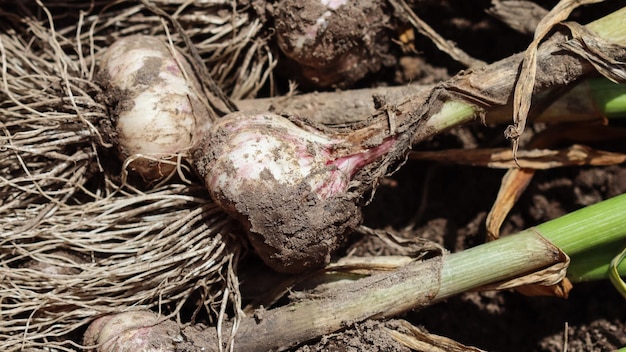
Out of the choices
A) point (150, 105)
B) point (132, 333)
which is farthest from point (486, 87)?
point (132, 333)

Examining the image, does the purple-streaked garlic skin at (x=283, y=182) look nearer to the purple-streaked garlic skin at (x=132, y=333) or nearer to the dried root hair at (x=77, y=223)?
the dried root hair at (x=77, y=223)

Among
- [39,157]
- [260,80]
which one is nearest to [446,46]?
[260,80]

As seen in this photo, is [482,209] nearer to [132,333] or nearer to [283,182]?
[283,182]

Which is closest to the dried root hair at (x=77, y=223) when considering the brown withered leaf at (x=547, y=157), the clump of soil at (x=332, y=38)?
the clump of soil at (x=332, y=38)

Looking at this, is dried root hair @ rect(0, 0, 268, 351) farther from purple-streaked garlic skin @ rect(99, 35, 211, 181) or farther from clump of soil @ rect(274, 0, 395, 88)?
clump of soil @ rect(274, 0, 395, 88)

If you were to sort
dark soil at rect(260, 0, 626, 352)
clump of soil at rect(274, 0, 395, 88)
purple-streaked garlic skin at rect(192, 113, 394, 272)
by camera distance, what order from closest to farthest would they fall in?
purple-streaked garlic skin at rect(192, 113, 394, 272) → clump of soil at rect(274, 0, 395, 88) → dark soil at rect(260, 0, 626, 352)

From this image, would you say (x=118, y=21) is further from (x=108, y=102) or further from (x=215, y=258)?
(x=215, y=258)

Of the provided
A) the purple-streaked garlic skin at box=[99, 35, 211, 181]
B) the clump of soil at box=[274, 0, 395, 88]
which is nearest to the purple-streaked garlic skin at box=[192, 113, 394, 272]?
the purple-streaked garlic skin at box=[99, 35, 211, 181]
